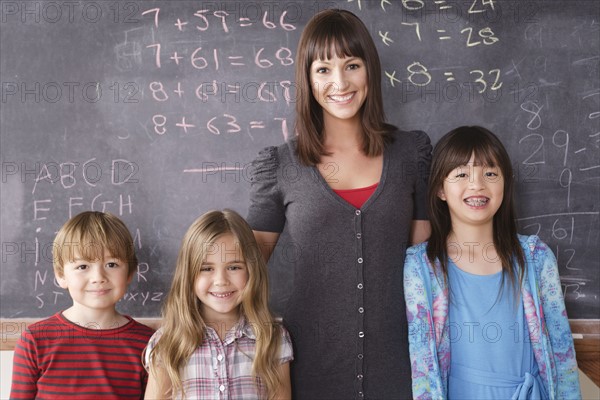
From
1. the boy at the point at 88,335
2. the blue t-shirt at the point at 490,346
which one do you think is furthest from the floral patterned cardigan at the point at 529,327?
the boy at the point at 88,335

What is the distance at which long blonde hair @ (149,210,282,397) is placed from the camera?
1606mm

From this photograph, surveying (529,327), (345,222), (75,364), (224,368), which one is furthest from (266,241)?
(529,327)

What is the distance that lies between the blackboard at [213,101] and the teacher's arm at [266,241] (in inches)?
11.4

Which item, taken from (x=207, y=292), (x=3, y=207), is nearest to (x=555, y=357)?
(x=207, y=292)

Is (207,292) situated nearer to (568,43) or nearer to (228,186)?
(228,186)

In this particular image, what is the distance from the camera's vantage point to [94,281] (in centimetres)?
172

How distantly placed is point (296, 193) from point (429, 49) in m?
0.74

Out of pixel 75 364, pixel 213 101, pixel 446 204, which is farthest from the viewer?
pixel 213 101

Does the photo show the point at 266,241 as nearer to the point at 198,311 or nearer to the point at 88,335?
the point at 198,311

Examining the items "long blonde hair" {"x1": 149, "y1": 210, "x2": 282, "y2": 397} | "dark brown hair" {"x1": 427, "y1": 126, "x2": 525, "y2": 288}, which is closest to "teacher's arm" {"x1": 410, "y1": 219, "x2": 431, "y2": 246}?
"dark brown hair" {"x1": 427, "y1": 126, "x2": 525, "y2": 288}

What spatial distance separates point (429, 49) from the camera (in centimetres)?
200

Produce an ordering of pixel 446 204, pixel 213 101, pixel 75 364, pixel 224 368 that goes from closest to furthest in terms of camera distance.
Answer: pixel 224 368
pixel 75 364
pixel 446 204
pixel 213 101

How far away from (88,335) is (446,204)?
116cm

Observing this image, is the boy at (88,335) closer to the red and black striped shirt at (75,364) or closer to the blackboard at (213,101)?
the red and black striped shirt at (75,364)
